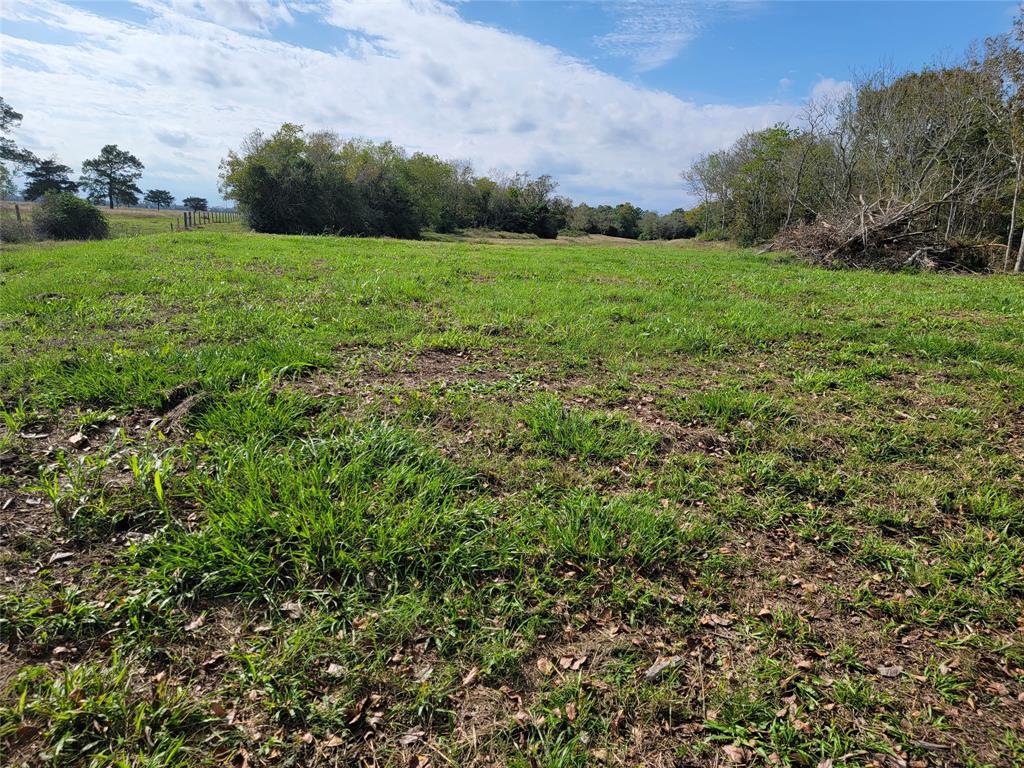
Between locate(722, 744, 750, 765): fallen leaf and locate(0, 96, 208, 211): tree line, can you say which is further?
locate(0, 96, 208, 211): tree line

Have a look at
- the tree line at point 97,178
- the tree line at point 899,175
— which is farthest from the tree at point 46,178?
the tree line at point 899,175

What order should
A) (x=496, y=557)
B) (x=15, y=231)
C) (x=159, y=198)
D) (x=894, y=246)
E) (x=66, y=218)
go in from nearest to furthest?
(x=496, y=557) → (x=894, y=246) → (x=15, y=231) → (x=66, y=218) → (x=159, y=198)

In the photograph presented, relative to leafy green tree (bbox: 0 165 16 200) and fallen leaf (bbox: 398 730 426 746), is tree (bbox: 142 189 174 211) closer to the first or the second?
leafy green tree (bbox: 0 165 16 200)

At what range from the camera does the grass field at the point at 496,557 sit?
2164mm

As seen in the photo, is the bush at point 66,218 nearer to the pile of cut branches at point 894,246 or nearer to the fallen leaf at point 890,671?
the pile of cut branches at point 894,246

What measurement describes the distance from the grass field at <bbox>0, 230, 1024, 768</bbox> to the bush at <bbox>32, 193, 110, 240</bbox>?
33465 millimetres

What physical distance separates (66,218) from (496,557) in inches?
1587

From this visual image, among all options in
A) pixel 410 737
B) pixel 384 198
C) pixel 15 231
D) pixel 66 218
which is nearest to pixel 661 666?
pixel 410 737

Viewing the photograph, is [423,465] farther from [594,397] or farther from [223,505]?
[594,397]

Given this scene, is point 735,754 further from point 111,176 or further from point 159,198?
point 159,198

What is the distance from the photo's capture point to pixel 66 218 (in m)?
29.9

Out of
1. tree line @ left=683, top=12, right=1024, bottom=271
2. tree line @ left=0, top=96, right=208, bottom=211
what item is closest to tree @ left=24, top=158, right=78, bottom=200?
tree line @ left=0, top=96, right=208, bottom=211

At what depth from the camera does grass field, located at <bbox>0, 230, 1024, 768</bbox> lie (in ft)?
7.10

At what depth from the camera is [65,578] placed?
2688 millimetres
